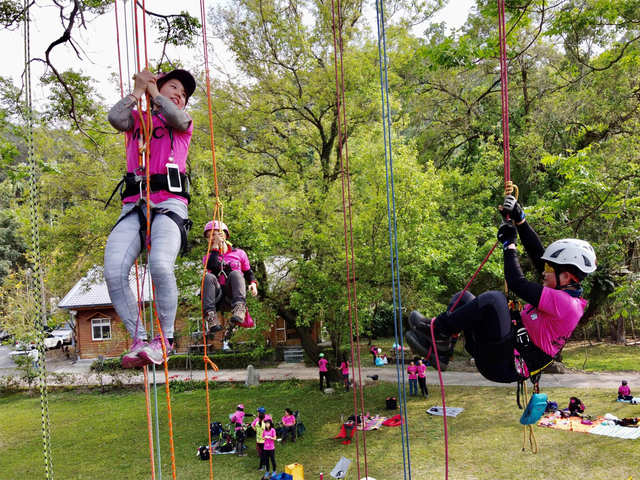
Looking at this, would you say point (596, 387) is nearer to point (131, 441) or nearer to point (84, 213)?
point (131, 441)

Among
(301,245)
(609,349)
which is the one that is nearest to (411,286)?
(301,245)

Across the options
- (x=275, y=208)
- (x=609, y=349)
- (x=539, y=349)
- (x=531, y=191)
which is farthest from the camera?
(x=609, y=349)

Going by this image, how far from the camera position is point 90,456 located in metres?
11.3

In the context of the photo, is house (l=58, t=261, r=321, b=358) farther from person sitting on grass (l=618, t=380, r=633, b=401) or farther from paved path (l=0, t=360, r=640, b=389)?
person sitting on grass (l=618, t=380, r=633, b=401)

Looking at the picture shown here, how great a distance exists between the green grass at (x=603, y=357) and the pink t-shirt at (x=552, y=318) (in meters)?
15.2

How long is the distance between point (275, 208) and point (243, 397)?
244 inches

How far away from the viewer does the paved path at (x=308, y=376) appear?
14.9 metres

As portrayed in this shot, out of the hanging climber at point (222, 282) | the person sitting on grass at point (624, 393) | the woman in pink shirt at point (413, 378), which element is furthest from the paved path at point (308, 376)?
the hanging climber at point (222, 282)

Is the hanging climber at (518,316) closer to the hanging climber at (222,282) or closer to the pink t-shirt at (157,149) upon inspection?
the hanging climber at (222,282)

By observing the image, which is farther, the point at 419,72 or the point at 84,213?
the point at 84,213

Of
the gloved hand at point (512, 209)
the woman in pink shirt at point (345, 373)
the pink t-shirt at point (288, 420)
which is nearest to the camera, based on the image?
the gloved hand at point (512, 209)

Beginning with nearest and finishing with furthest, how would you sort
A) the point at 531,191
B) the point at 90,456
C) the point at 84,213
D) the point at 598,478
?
1. the point at 598,478
2. the point at 90,456
3. the point at 84,213
4. the point at 531,191

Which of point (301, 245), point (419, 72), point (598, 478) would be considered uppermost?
point (419, 72)

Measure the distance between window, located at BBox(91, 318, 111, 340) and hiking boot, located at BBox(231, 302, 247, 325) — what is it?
19967 millimetres
